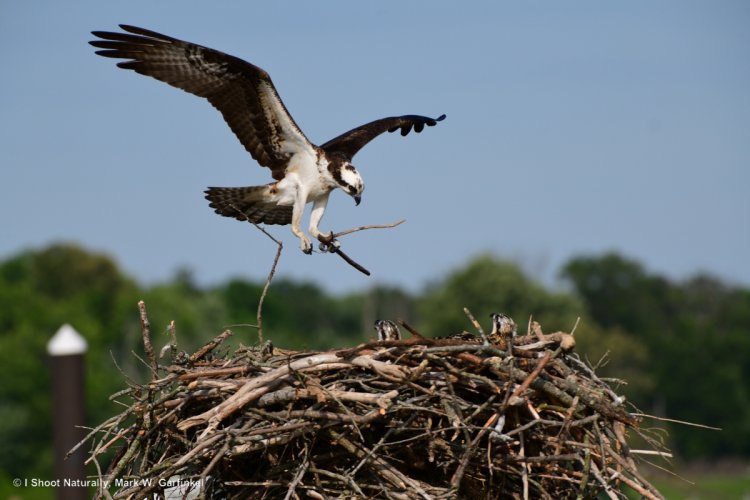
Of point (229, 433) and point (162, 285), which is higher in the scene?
point (229, 433)

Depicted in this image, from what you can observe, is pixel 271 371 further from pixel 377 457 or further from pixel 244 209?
pixel 244 209

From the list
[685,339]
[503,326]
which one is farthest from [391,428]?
[685,339]

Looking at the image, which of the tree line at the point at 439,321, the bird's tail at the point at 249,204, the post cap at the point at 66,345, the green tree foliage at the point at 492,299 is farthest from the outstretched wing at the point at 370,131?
the green tree foliage at the point at 492,299

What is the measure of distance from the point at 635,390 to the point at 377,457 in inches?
1806

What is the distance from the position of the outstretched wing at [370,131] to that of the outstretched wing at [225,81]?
1.34 ft

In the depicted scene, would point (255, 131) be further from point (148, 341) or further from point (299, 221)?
point (148, 341)

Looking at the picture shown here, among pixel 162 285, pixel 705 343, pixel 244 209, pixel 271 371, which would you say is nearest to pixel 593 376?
pixel 271 371

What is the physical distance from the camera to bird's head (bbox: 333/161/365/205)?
8234 millimetres

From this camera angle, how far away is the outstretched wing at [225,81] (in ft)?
26.3

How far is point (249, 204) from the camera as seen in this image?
8883 millimetres

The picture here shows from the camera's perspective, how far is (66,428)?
26.3 feet

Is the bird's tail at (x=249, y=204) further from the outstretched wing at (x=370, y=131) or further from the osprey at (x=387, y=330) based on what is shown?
the osprey at (x=387, y=330)

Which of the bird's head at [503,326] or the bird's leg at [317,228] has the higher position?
the bird's leg at [317,228]

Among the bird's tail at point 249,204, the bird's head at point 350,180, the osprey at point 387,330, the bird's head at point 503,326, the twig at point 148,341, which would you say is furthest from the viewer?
the bird's tail at point 249,204
